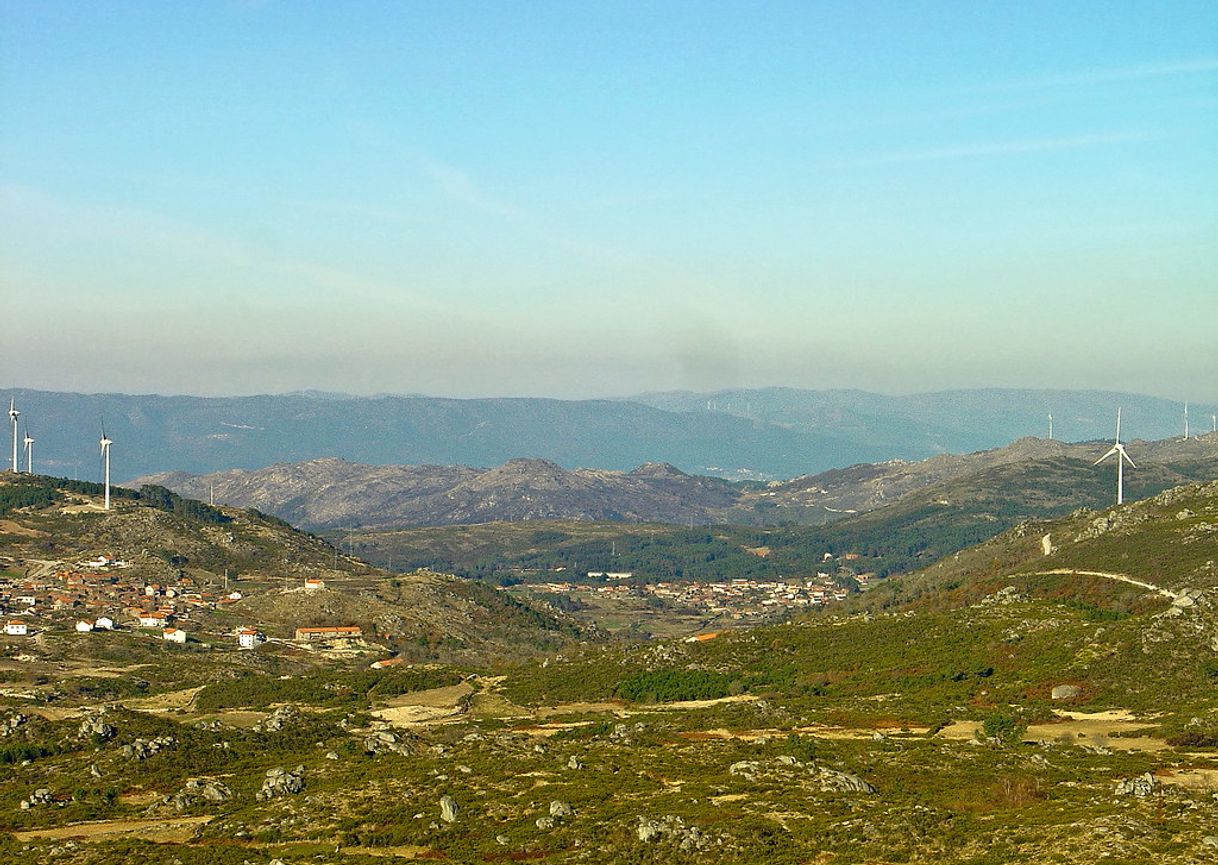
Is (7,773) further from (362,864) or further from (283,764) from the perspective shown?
(362,864)

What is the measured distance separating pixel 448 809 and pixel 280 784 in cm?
1494

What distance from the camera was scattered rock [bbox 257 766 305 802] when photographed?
82.2 meters

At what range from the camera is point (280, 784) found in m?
83.1

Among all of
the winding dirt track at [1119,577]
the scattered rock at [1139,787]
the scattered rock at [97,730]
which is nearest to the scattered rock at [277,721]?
the scattered rock at [97,730]

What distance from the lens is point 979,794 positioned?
7575 centimetres

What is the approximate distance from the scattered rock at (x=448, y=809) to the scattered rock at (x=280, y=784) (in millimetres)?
12435

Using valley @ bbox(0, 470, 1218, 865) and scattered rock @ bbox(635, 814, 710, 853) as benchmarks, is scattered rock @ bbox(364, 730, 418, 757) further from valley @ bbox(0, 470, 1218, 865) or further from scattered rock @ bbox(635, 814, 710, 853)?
scattered rock @ bbox(635, 814, 710, 853)

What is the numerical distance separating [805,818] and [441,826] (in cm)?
1985

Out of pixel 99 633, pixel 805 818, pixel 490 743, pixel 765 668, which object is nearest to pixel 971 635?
pixel 765 668

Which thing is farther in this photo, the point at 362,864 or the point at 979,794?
the point at 979,794

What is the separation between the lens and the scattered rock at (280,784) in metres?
82.2

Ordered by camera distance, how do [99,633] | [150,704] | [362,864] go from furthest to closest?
[99,633] < [150,704] < [362,864]

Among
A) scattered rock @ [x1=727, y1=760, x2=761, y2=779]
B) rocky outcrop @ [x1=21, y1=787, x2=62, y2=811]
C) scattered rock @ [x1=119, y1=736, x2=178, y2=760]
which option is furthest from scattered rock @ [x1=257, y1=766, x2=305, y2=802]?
scattered rock @ [x1=727, y1=760, x2=761, y2=779]

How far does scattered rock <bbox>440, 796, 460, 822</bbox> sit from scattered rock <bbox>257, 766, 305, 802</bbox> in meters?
12.4
